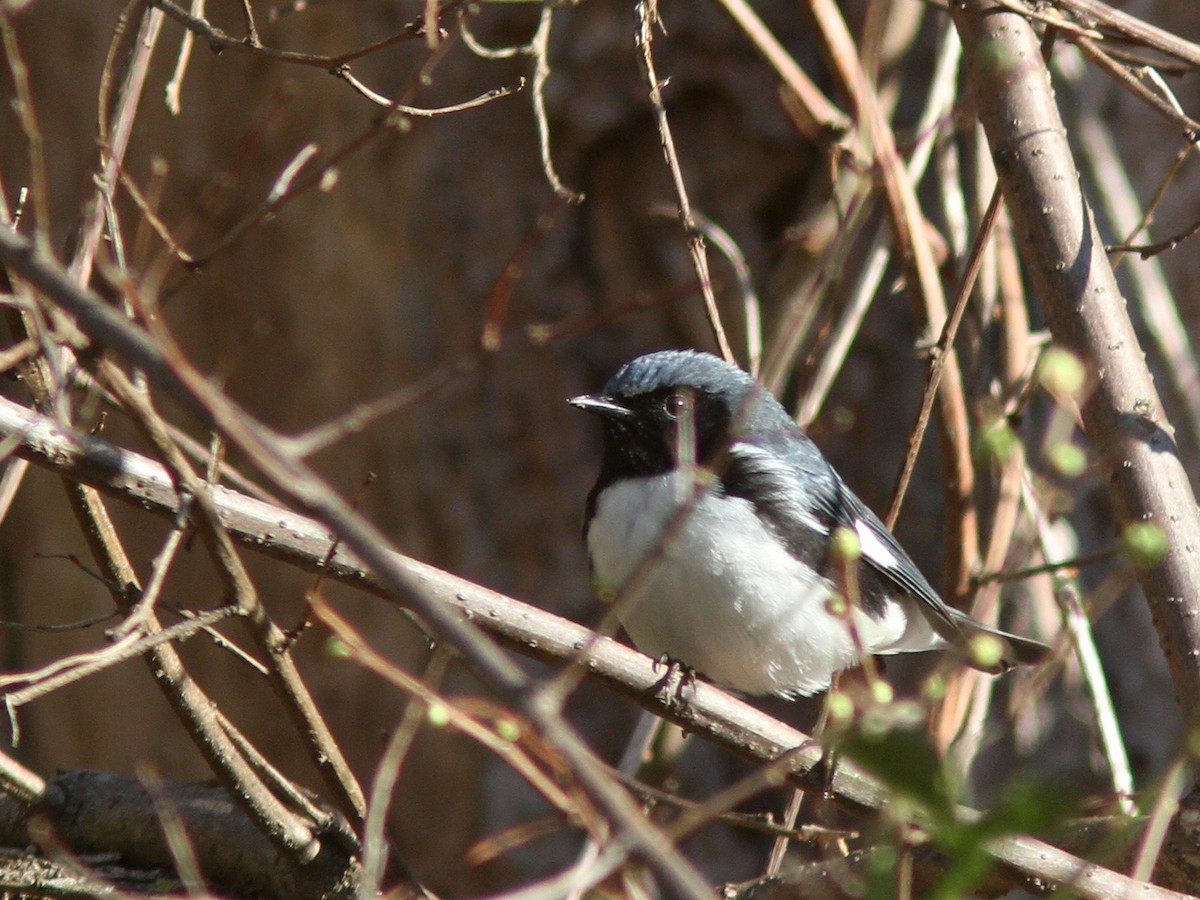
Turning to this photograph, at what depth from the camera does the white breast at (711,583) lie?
3219 mm

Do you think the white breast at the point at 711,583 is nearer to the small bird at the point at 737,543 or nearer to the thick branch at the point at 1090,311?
the small bird at the point at 737,543

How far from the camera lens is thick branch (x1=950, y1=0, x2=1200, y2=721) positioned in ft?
7.86

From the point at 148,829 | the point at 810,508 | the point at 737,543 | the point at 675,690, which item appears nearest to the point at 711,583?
the point at 737,543

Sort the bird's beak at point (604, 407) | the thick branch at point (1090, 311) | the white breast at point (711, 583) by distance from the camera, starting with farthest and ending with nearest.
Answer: the bird's beak at point (604, 407), the white breast at point (711, 583), the thick branch at point (1090, 311)

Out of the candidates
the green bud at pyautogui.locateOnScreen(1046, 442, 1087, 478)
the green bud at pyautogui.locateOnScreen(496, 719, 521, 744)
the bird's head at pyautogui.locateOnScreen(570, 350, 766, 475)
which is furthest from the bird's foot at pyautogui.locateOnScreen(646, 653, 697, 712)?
the green bud at pyautogui.locateOnScreen(1046, 442, 1087, 478)

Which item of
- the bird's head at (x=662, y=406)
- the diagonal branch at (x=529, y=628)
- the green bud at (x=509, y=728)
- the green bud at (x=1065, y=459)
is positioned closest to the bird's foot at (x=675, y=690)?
the diagonal branch at (x=529, y=628)

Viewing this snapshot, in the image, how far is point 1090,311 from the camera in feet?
8.28

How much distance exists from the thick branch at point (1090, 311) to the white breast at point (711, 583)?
2.79ft

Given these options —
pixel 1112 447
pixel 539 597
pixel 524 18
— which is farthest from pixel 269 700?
pixel 1112 447

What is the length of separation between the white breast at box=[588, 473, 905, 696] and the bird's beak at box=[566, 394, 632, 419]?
0.19m

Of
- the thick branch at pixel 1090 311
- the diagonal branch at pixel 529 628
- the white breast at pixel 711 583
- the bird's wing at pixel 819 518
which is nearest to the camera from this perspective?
the diagonal branch at pixel 529 628

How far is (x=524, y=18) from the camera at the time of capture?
4.91 metres

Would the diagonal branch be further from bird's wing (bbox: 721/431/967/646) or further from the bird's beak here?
the bird's beak

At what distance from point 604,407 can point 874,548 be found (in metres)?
0.82
